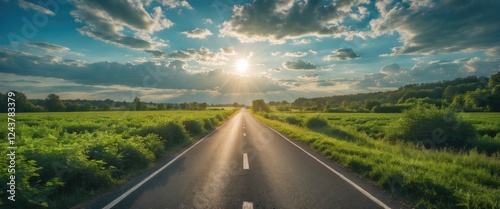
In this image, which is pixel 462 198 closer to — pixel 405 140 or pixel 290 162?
pixel 290 162

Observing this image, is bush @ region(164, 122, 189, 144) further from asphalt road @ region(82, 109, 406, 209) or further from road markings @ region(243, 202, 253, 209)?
road markings @ region(243, 202, 253, 209)

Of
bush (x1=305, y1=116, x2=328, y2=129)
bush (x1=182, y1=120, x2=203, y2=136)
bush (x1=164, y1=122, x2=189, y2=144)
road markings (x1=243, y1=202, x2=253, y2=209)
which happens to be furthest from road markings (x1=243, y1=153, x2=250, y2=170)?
bush (x1=305, y1=116, x2=328, y2=129)

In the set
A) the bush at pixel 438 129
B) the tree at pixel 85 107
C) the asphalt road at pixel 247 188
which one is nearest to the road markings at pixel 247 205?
the asphalt road at pixel 247 188

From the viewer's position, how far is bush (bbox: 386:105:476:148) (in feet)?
54.7

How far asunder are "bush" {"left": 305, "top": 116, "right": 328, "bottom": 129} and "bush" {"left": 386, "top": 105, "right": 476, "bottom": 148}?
39.2 feet

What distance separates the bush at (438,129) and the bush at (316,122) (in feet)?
39.2

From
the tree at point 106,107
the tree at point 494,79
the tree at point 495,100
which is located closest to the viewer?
the tree at point 495,100

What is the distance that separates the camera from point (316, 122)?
29.9m

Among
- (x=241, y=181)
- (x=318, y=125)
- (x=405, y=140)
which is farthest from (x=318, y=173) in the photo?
(x=318, y=125)

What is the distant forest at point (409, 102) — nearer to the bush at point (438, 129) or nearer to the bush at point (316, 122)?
the bush at point (438, 129)

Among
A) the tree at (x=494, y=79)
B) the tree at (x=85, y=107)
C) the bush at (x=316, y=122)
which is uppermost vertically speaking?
the tree at (x=494, y=79)

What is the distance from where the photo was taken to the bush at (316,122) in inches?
1151

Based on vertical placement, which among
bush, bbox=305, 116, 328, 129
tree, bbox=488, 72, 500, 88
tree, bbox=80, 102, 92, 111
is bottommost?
bush, bbox=305, 116, 328, 129

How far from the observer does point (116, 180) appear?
747 cm
